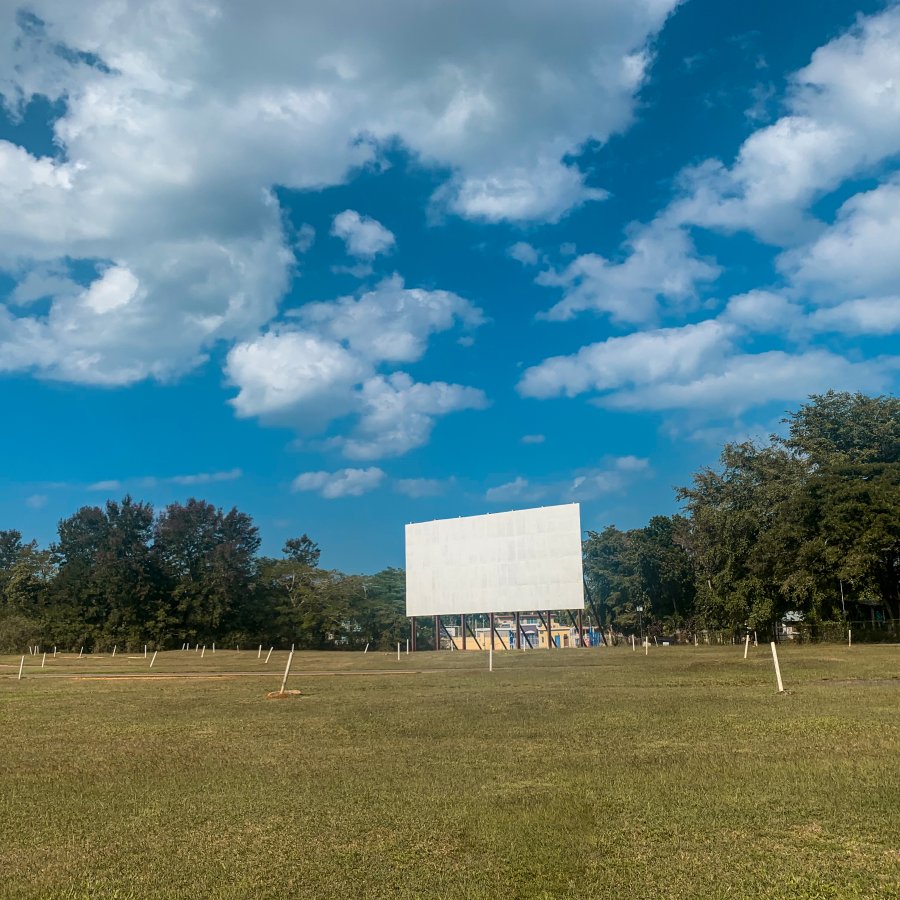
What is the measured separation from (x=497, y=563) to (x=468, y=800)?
58936 mm

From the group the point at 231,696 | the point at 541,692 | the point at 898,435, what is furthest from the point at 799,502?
the point at 231,696

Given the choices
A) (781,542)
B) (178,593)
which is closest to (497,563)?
(781,542)

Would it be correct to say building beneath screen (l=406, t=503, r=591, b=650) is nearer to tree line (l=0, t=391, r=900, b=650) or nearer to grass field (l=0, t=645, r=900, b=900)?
tree line (l=0, t=391, r=900, b=650)

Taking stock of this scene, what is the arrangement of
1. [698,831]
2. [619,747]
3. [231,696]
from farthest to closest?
[231,696] < [619,747] < [698,831]

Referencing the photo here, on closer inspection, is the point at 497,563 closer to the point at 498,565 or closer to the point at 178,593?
A: the point at 498,565

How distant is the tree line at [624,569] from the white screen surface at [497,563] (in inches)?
608

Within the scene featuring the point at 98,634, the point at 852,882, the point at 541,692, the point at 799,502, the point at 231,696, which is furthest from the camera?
the point at 98,634

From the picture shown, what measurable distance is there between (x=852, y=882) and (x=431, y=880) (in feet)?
13.3

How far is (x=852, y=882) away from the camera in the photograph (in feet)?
24.8

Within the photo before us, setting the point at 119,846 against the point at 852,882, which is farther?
the point at 119,846

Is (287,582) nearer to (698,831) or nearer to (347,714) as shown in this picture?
(347,714)

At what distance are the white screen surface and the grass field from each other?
42712 mm

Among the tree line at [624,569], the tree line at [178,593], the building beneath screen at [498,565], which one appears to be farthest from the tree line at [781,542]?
the tree line at [178,593]

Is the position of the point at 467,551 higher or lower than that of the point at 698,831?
higher
